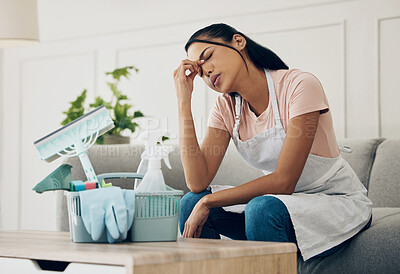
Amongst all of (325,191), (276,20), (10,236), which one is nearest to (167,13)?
(276,20)

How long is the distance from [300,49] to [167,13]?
0.89 m

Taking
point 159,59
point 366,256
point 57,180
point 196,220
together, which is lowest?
point 366,256

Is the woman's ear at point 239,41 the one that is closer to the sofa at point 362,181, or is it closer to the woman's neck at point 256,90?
the woman's neck at point 256,90

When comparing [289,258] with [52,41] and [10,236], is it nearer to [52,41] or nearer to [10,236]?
[10,236]

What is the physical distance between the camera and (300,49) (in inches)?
113

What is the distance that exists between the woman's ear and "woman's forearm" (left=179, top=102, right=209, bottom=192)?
22 cm

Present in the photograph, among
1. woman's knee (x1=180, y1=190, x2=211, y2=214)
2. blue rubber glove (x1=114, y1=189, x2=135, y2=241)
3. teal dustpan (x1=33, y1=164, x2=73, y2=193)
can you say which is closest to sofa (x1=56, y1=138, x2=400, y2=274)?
woman's knee (x1=180, y1=190, x2=211, y2=214)

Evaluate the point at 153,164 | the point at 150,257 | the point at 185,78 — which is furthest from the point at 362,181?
the point at 150,257

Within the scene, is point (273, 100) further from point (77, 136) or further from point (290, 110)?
point (77, 136)

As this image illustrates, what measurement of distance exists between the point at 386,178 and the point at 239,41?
89 centimetres

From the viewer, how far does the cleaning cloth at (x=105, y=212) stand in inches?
40.0

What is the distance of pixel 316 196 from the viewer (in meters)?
1.39

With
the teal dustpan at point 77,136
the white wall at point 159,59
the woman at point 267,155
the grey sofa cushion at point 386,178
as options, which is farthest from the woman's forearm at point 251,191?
the white wall at point 159,59

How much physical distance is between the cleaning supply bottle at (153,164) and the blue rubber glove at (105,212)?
8 centimetres
